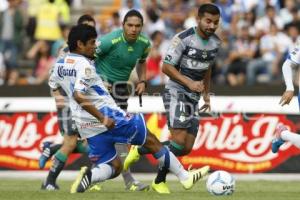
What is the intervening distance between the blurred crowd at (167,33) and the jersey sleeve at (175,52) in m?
7.43

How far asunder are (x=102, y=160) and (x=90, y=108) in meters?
0.90

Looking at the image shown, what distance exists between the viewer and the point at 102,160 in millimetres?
12938

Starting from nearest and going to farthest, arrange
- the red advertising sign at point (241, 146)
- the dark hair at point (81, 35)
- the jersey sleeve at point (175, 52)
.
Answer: the dark hair at point (81, 35) → the jersey sleeve at point (175, 52) → the red advertising sign at point (241, 146)

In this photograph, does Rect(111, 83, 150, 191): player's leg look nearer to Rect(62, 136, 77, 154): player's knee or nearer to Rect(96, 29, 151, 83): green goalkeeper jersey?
Rect(96, 29, 151, 83): green goalkeeper jersey

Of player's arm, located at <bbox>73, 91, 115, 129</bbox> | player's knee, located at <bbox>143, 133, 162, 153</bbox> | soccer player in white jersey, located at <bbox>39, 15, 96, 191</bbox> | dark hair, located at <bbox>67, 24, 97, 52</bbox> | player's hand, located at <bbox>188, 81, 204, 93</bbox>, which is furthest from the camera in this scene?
soccer player in white jersey, located at <bbox>39, 15, 96, 191</bbox>

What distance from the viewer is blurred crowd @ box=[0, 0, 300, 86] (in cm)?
2217

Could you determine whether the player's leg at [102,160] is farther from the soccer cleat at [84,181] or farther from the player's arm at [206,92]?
the player's arm at [206,92]

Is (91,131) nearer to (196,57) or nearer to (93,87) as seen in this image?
(93,87)

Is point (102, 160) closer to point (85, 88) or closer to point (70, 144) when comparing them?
point (85, 88)

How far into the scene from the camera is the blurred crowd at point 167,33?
22172 mm

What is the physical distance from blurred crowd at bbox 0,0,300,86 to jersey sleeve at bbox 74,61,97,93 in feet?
30.3

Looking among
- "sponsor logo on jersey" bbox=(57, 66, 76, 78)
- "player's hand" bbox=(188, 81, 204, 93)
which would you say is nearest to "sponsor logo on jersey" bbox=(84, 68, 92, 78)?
"sponsor logo on jersey" bbox=(57, 66, 76, 78)

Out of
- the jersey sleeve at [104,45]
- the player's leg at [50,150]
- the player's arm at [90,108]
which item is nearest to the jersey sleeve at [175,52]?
the jersey sleeve at [104,45]

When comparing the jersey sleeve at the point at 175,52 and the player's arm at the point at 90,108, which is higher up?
the jersey sleeve at the point at 175,52
